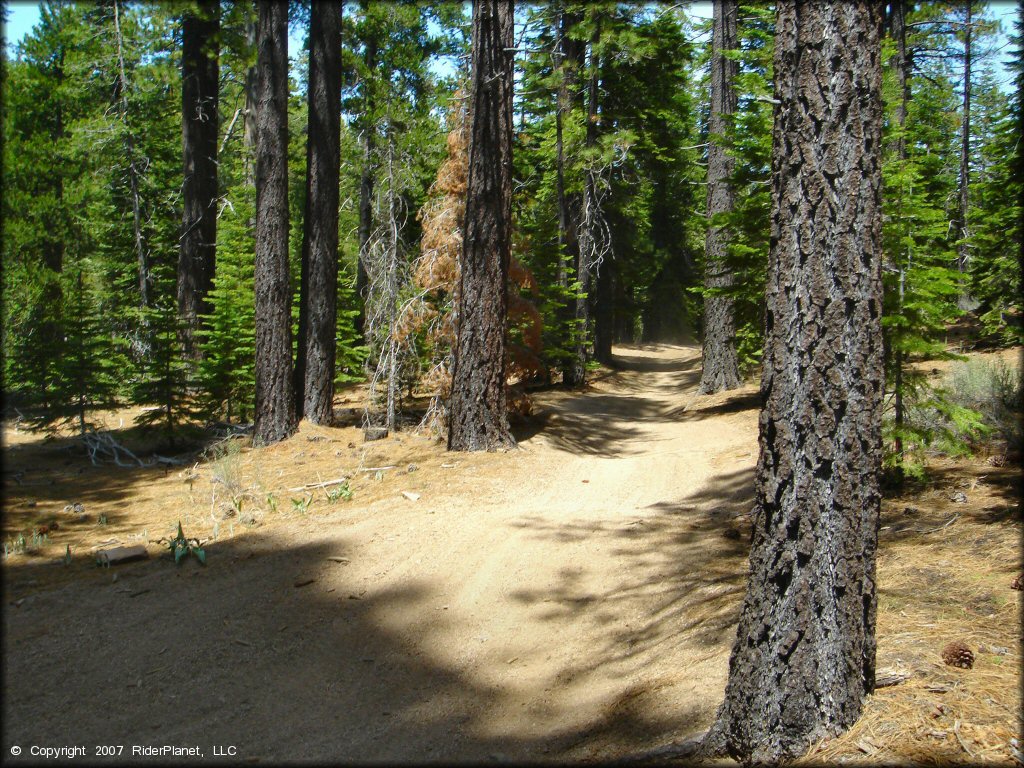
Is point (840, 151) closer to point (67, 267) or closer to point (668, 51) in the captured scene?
point (668, 51)

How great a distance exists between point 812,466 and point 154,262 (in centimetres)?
2484

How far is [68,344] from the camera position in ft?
39.5

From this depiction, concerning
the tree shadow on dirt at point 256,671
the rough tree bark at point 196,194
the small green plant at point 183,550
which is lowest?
the tree shadow on dirt at point 256,671

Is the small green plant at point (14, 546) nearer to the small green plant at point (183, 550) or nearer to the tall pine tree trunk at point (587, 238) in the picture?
the small green plant at point (183, 550)

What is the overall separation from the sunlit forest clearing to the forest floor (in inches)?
1.3

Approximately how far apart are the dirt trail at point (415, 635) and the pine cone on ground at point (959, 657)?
1222 millimetres

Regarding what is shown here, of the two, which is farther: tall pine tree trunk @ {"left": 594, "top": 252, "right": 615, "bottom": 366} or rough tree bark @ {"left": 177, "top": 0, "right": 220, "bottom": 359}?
tall pine tree trunk @ {"left": 594, "top": 252, "right": 615, "bottom": 366}

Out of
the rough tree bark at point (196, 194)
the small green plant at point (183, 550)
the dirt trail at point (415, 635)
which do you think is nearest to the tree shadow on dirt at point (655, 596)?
the dirt trail at point (415, 635)

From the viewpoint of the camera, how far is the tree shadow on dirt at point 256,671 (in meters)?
4.53

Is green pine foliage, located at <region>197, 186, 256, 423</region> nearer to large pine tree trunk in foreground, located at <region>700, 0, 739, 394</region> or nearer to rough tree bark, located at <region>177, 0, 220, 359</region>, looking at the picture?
rough tree bark, located at <region>177, 0, 220, 359</region>

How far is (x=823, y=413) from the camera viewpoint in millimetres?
3293

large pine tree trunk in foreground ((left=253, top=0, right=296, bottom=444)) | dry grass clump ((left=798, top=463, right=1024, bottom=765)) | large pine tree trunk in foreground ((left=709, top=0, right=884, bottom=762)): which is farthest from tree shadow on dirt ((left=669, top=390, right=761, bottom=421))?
large pine tree trunk in foreground ((left=709, top=0, right=884, bottom=762))

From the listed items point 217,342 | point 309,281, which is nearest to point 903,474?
point 309,281

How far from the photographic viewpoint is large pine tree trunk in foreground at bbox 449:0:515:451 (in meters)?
10.6
